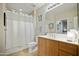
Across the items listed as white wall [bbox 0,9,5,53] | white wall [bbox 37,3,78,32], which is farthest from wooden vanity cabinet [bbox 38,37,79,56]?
white wall [bbox 0,9,5,53]

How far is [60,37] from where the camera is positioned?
202 centimetres

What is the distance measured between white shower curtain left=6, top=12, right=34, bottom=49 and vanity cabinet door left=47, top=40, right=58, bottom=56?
0.96 ft

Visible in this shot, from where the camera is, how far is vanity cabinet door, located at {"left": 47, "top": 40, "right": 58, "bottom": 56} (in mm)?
2045

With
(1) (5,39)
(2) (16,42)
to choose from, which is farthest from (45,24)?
(1) (5,39)

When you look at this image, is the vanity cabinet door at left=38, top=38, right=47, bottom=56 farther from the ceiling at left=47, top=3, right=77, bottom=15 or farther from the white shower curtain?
the ceiling at left=47, top=3, right=77, bottom=15

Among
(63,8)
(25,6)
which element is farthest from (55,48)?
(25,6)

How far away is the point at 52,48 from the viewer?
2066 mm

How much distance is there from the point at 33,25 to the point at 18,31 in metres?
0.25

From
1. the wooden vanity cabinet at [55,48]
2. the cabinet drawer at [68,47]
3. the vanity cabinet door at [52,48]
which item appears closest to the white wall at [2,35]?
the wooden vanity cabinet at [55,48]

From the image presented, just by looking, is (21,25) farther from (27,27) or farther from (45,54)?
(45,54)

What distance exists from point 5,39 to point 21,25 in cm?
33

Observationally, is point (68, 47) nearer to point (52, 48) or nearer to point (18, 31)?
point (52, 48)

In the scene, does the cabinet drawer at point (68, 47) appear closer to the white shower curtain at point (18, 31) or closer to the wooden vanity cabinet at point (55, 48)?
the wooden vanity cabinet at point (55, 48)

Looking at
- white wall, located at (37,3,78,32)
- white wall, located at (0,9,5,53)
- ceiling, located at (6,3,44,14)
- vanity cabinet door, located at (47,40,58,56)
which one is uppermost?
ceiling, located at (6,3,44,14)
